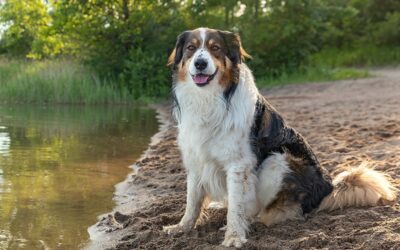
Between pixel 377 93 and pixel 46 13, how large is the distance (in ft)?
77.9

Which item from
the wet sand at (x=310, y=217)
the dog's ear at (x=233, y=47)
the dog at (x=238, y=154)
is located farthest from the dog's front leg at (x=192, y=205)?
the dog's ear at (x=233, y=47)

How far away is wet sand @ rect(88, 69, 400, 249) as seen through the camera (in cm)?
411

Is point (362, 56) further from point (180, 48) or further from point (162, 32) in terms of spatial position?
point (180, 48)

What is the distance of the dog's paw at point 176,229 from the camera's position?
473 centimetres

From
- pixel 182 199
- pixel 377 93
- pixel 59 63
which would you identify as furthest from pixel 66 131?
pixel 59 63

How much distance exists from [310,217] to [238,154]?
946 millimetres

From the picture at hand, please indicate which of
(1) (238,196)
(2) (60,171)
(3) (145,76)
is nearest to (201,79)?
(1) (238,196)

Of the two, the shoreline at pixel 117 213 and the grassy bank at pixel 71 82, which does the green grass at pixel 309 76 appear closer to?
the grassy bank at pixel 71 82

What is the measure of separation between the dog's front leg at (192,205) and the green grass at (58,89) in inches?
608

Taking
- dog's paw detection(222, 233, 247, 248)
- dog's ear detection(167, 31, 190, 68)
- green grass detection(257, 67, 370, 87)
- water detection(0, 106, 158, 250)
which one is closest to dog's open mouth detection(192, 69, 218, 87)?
dog's ear detection(167, 31, 190, 68)

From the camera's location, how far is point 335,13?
81.2 feet

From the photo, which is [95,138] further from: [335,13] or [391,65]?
[391,65]

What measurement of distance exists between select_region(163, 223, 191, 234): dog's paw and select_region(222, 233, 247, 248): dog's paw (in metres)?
0.52

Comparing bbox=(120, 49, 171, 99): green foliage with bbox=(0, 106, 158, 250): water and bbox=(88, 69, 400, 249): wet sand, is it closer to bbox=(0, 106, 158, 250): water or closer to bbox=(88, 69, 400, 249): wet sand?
bbox=(0, 106, 158, 250): water
